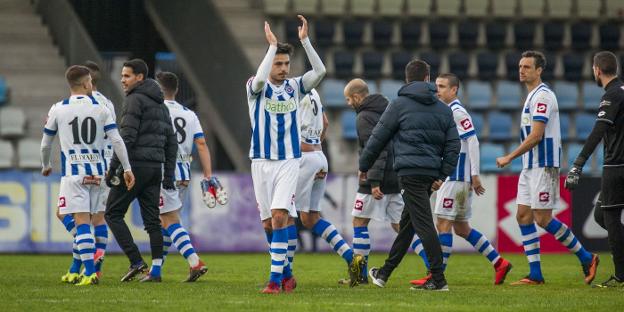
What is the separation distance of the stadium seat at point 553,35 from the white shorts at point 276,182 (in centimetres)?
1841

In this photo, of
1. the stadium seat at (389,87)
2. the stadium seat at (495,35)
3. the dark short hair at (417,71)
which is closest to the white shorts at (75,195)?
the dark short hair at (417,71)

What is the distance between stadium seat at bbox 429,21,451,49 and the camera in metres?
27.4

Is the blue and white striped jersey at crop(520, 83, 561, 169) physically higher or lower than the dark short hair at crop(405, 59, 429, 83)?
lower

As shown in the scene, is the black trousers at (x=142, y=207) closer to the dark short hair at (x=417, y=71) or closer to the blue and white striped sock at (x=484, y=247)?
the dark short hair at (x=417, y=71)

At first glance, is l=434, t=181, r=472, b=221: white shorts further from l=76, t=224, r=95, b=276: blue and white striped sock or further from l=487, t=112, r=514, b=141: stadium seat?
l=487, t=112, r=514, b=141: stadium seat

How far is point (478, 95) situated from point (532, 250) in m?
14.5

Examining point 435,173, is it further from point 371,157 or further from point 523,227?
point 523,227

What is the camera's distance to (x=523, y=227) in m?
12.7

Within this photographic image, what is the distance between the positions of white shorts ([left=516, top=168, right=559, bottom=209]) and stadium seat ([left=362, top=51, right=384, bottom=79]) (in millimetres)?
14156

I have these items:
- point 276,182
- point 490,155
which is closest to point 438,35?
point 490,155

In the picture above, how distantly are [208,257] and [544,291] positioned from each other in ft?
26.4

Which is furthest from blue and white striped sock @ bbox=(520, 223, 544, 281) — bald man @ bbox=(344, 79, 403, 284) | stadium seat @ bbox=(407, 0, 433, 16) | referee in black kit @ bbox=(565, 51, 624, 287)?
stadium seat @ bbox=(407, 0, 433, 16)

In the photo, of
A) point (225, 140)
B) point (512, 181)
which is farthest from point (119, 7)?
point (512, 181)

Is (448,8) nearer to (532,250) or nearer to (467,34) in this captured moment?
(467,34)
